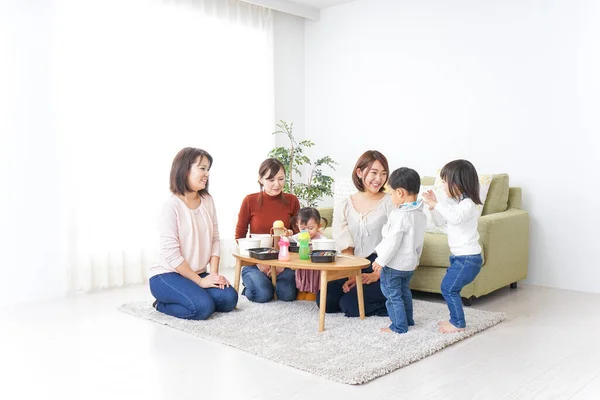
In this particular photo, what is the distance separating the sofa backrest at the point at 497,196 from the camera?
4375 mm

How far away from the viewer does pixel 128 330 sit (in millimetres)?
3361

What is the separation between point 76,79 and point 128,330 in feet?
6.20

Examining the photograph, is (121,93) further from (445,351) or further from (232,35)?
(445,351)

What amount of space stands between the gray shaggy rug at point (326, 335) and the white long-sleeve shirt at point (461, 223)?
0.44 m

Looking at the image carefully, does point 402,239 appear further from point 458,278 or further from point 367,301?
point 367,301

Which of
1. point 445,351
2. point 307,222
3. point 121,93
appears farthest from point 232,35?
point 445,351

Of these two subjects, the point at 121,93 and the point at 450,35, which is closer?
the point at 121,93

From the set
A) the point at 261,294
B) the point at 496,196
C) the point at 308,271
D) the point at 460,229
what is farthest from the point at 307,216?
the point at 496,196

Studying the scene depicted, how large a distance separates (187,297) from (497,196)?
2305 mm

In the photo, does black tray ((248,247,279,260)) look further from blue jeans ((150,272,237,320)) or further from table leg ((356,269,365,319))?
table leg ((356,269,365,319))

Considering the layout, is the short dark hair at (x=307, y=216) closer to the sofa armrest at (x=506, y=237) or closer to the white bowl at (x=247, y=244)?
the white bowl at (x=247, y=244)

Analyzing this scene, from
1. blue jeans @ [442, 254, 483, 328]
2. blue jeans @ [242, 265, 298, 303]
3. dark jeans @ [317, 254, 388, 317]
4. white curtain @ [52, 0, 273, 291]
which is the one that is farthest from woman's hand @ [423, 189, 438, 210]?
white curtain @ [52, 0, 273, 291]

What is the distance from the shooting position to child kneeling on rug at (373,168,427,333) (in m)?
3.12

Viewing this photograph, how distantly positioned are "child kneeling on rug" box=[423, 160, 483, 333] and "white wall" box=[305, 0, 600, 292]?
158cm
